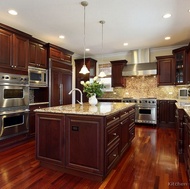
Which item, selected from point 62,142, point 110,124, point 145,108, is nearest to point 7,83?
point 62,142

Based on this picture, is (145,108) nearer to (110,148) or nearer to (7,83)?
(110,148)

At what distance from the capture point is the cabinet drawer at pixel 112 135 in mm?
2141

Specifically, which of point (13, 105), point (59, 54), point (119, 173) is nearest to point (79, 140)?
point (119, 173)

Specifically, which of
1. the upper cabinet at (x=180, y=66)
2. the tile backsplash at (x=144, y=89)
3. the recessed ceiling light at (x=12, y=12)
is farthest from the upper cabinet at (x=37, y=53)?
the upper cabinet at (x=180, y=66)

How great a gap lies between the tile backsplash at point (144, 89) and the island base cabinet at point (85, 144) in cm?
445

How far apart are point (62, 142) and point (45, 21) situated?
2730 mm

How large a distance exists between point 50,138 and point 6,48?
7.52ft

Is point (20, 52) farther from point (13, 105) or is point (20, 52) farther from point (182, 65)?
point (182, 65)

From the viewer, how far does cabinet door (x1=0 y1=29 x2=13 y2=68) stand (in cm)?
321

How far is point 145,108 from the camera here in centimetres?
543

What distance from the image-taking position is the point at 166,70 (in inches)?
211

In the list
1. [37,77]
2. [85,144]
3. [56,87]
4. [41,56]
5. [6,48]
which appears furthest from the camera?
[56,87]

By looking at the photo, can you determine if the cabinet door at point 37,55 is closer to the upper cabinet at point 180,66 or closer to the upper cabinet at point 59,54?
the upper cabinet at point 59,54

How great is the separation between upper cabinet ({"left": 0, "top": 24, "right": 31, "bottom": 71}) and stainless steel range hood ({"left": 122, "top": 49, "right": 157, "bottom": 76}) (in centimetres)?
364
